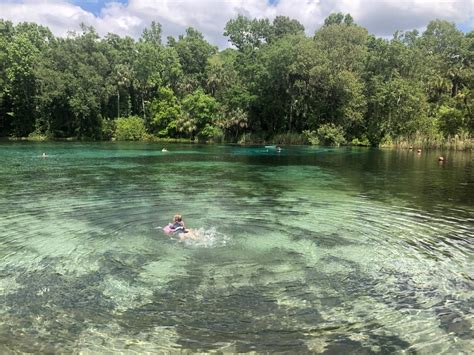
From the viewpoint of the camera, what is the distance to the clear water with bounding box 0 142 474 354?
738 centimetres

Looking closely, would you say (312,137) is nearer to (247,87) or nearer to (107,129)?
(247,87)

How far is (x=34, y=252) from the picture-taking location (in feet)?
38.9

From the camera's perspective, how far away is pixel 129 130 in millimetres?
85062

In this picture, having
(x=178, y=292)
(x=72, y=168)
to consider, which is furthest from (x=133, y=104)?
(x=178, y=292)

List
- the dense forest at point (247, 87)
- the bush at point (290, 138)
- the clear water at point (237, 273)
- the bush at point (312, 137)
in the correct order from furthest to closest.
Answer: the bush at point (290, 138) → the bush at point (312, 137) → the dense forest at point (247, 87) → the clear water at point (237, 273)

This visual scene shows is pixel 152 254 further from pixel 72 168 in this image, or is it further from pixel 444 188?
pixel 72 168

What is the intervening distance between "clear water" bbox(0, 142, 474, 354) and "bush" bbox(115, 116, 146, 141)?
6414 cm

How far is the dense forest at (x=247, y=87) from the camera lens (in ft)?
223

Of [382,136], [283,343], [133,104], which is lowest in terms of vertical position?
[283,343]

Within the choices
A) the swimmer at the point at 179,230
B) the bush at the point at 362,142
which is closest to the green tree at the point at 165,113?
the bush at the point at 362,142

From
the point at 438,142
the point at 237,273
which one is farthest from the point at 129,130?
the point at 237,273

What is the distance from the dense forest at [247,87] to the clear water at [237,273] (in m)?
50.0

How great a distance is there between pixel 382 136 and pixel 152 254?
63032 millimetres

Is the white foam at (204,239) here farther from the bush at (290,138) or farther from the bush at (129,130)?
the bush at (129,130)
